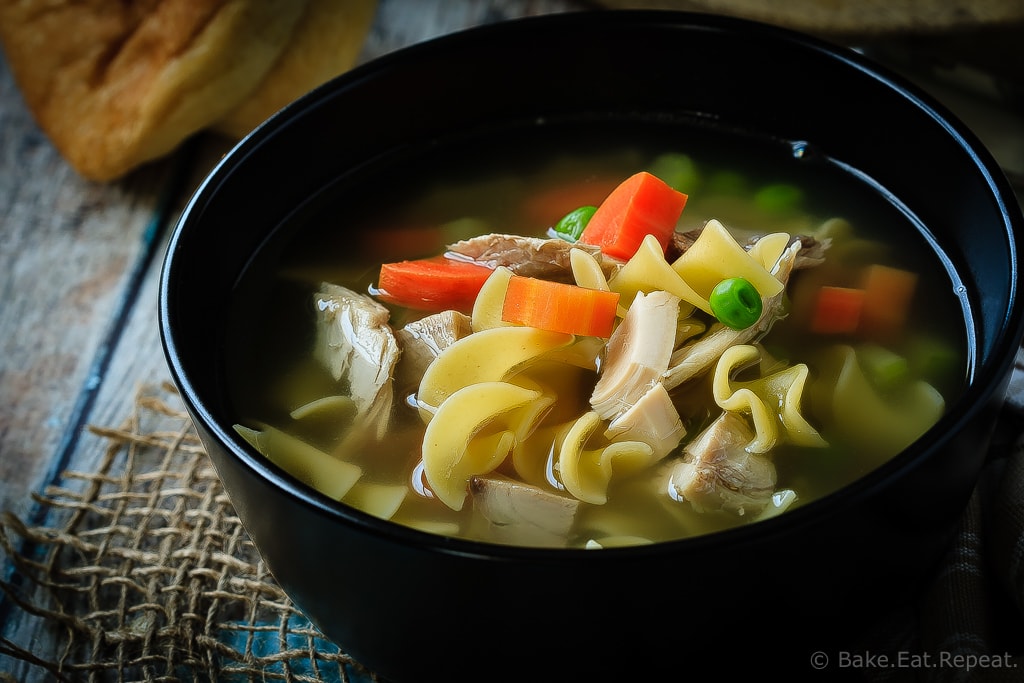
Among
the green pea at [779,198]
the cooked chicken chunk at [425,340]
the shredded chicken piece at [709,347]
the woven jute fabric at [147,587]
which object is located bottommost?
the woven jute fabric at [147,587]

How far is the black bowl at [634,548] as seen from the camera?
170 cm

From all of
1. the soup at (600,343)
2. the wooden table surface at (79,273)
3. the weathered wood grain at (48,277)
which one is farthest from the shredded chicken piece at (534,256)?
the weathered wood grain at (48,277)

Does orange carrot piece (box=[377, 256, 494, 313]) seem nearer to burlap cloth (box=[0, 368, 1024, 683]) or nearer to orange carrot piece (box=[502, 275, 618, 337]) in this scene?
orange carrot piece (box=[502, 275, 618, 337])

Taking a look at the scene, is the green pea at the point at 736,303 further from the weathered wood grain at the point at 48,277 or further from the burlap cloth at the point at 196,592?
the weathered wood grain at the point at 48,277

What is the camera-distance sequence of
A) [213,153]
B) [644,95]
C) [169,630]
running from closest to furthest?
[169,630], [644,95], [213,153]

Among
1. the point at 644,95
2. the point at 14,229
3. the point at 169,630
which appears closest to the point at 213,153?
the point at 14,229

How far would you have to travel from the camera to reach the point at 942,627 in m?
2.14

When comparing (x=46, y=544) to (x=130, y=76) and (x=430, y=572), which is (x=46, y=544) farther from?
(x=130, y=76)

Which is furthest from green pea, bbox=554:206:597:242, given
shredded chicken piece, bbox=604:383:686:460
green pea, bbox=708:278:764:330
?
shredded chicken piece, bbox=604:383:686:460

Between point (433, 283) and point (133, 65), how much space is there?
1680 mm

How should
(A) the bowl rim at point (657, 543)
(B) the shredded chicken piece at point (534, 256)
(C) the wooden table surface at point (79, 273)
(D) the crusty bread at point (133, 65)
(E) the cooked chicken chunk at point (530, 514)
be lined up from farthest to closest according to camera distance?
(D) the crusty bread at point (133, 65), (C) the wooden table surface at point (79, 273), (B) the shredded chicken piece at point (534, 256), (E) the cooked chicken chunk at point (530, 514), (A) the bowl rim at point (657, 543)

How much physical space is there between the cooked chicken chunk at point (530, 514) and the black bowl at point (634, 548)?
0.86ft

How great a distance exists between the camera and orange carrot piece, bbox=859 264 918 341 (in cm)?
245

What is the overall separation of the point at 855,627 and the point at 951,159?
1.11 m
